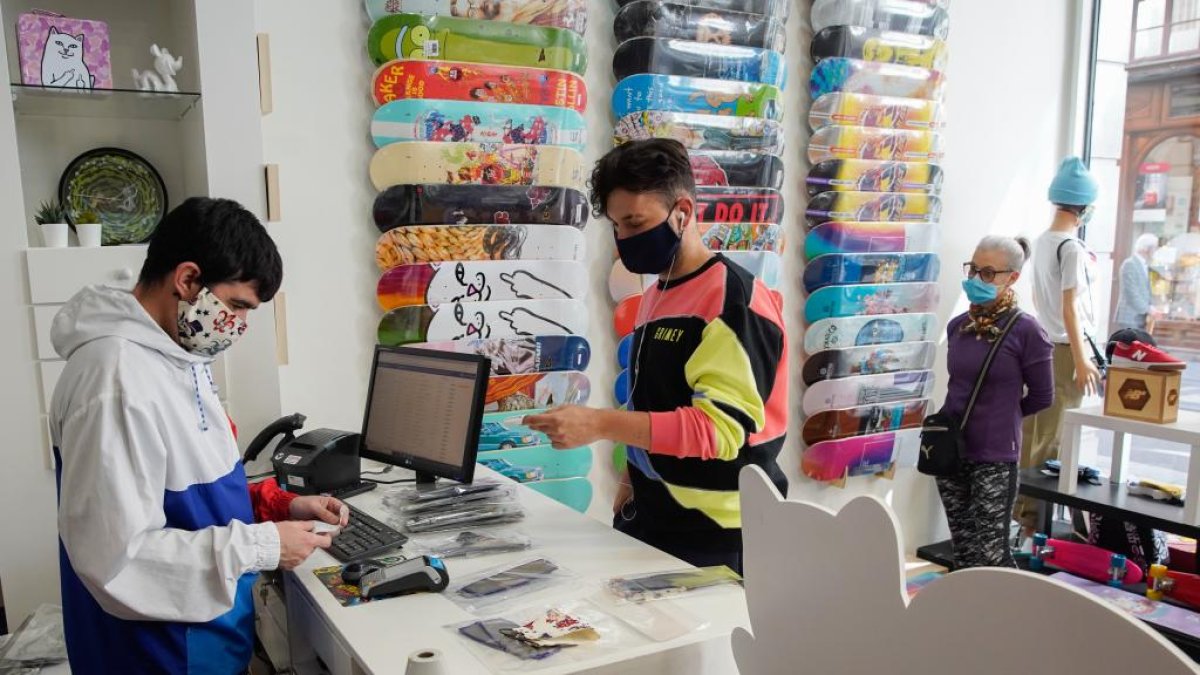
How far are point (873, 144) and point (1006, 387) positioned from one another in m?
1.29

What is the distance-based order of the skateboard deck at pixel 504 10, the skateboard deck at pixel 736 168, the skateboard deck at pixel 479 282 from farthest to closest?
the skateboard deck at pixel 736 168, the skateboard deck at pixel 479 282, the skateboard deck at pixel 504 10

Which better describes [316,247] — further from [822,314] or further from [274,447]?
[822,314]

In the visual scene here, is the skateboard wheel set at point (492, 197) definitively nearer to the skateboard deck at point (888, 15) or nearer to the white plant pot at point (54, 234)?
the white plant pot at point (54, 234)

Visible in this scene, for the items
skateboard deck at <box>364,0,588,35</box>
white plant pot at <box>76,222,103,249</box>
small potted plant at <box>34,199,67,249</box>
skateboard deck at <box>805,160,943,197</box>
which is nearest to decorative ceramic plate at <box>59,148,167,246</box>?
small potted plant at <box>34,199,67,249</box>

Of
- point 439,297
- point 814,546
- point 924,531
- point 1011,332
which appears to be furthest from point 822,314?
point 814,546

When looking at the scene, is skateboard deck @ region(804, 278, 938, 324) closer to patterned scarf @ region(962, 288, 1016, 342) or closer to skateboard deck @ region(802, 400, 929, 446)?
skateboard deck @ region(802, 400, 929, 446)

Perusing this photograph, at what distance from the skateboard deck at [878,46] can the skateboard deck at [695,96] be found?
14.6 inches

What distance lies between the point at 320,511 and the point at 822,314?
2.55 meters

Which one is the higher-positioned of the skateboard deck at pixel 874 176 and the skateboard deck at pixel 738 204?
the skateboard deck at pixel 874 176

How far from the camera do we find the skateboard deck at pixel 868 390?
375cm

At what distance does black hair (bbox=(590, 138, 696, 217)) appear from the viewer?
1801 mm

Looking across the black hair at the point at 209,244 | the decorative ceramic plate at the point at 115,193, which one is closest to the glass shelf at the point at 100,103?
the decorative ceramic plate at the point at 115,193

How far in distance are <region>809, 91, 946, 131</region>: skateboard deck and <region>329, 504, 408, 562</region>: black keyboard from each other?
2.69m

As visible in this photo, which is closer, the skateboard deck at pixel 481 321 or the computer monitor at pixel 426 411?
the computer monitor at pixel 426 411
